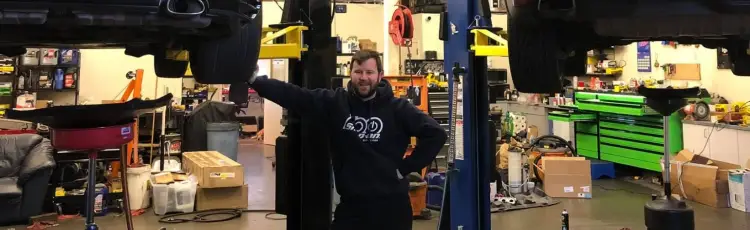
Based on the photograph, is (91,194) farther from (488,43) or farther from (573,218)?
(573,218)

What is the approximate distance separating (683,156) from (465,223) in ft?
12.1

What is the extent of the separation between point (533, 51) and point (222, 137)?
21.5ft

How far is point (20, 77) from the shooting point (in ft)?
23.5

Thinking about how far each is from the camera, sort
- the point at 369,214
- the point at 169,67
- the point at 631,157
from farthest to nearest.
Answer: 1. the point at 631,157
2. the point at 369,214
3. the point at 169,67

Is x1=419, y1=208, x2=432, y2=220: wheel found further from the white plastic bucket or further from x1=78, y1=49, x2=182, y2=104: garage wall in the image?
x1=78, y1=49, x2=182, y2=104: garage wall

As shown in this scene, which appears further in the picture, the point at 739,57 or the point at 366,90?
the point at 366,90

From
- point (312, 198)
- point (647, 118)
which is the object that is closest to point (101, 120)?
point (312, 198)

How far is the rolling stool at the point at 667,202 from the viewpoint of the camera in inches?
119

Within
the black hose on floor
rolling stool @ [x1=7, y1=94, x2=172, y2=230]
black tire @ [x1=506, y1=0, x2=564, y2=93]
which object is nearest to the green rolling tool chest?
the black hose on floor

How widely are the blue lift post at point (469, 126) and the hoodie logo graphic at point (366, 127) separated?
1007 millimetres

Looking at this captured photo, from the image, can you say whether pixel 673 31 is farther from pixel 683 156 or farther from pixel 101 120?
pixel 683 156

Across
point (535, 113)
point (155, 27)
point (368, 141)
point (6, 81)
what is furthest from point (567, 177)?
point (6, 81)

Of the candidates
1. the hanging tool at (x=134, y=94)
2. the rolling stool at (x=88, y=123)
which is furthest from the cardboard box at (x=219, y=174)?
the rolling stool at (x=88, y=123)

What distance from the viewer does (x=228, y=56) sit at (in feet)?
5.47
